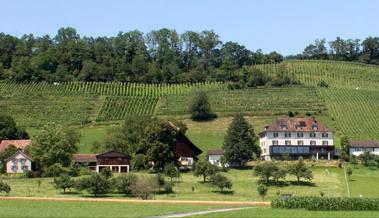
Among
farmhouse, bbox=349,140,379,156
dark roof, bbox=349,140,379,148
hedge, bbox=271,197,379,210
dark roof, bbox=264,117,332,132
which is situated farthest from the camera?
dark roof, bbox=264,117,332,132

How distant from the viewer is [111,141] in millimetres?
111375

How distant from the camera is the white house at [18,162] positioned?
104438mm

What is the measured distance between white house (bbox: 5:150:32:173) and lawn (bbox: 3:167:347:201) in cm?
976

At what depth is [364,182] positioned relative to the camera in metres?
90.4

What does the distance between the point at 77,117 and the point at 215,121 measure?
28620 millimetres

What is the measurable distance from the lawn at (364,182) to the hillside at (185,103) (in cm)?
3160

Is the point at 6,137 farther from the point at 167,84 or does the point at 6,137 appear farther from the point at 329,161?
the point at 167,84

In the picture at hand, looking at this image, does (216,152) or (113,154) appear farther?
(216,152)

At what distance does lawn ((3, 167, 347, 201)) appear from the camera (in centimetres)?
7869

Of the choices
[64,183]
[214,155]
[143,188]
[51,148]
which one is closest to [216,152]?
[214,155]

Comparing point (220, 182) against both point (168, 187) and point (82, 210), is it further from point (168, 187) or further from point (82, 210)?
point (82, 210)

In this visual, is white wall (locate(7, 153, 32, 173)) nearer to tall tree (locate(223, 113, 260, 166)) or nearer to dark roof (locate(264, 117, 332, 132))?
tall tree (locate(223, 113, 260, 166))

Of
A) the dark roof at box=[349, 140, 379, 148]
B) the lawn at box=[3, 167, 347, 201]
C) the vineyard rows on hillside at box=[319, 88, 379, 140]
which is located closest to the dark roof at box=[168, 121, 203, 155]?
the lawn at box=[3, 167, 347, 201]

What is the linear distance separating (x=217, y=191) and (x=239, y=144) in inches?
927
